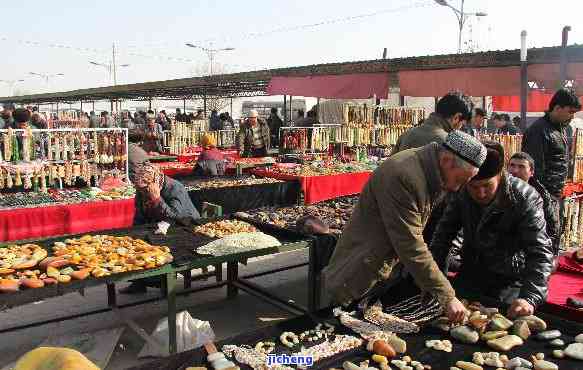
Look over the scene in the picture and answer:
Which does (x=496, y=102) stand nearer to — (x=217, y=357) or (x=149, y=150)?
(x=149, y=150)

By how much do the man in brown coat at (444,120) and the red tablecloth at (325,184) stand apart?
4.08 metres

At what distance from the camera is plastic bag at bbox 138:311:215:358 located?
11.9 ft

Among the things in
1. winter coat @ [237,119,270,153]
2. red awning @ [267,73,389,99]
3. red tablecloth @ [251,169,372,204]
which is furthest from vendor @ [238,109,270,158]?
red tablecloth @ [251,169,372,204]

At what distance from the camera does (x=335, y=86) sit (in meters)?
10.3

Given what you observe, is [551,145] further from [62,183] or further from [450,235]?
[62,183]

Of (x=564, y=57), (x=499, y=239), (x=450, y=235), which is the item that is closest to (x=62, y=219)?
(x=450, y=235)

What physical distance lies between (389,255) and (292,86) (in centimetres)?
927

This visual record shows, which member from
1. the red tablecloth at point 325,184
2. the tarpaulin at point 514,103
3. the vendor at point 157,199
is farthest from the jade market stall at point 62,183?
the tarpaulin at point 514,103

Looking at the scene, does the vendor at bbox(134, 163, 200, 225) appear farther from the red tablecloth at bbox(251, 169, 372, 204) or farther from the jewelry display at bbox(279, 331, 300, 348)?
the red tablecloth at bbox(251, 169, 372, 204)

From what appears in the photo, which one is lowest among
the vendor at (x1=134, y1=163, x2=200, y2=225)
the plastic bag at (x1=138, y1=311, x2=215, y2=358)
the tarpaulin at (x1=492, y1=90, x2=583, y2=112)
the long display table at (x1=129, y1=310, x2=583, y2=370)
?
the plastic bag at (x1=138, y1=311, x2=215, y2=358)

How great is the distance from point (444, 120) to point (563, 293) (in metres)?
1.35

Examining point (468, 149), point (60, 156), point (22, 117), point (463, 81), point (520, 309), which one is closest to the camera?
point (468, 149)

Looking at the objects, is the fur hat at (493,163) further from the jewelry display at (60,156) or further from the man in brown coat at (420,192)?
the jewelry display at (60,156)

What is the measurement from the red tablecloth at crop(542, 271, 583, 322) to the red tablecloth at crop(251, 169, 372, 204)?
14.8ft
